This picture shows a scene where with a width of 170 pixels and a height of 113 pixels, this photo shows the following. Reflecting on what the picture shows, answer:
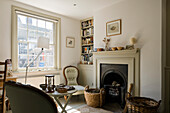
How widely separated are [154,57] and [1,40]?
11.6 feet

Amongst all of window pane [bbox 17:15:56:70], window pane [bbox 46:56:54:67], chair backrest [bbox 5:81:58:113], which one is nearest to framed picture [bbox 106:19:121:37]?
window pane [bbox 17:15:56:70]

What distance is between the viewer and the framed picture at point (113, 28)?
3.15 meters

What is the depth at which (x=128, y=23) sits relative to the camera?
2973 millimetres

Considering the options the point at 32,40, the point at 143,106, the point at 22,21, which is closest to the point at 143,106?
the point at 143,106

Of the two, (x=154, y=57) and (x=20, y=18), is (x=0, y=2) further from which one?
(x=154, y=57)

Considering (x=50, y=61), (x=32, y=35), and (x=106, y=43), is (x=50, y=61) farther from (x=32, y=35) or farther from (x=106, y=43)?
(x=106, y=43)

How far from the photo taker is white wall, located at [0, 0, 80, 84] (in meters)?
2.86

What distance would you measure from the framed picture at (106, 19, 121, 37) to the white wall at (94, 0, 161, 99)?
0.36 ft

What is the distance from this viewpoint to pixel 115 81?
10.8 feet

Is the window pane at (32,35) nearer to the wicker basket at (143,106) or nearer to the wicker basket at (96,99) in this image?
the wicker basket at (96,99)

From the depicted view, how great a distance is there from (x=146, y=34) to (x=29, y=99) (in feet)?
8.68

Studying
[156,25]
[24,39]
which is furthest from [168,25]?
[24,39]

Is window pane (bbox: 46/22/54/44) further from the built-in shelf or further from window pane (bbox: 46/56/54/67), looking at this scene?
the built-in shelf

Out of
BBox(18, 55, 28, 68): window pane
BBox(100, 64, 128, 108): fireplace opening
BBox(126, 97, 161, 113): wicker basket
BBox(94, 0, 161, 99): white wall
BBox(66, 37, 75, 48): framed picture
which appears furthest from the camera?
BBox(66, 37, 75, 48): framed picture
